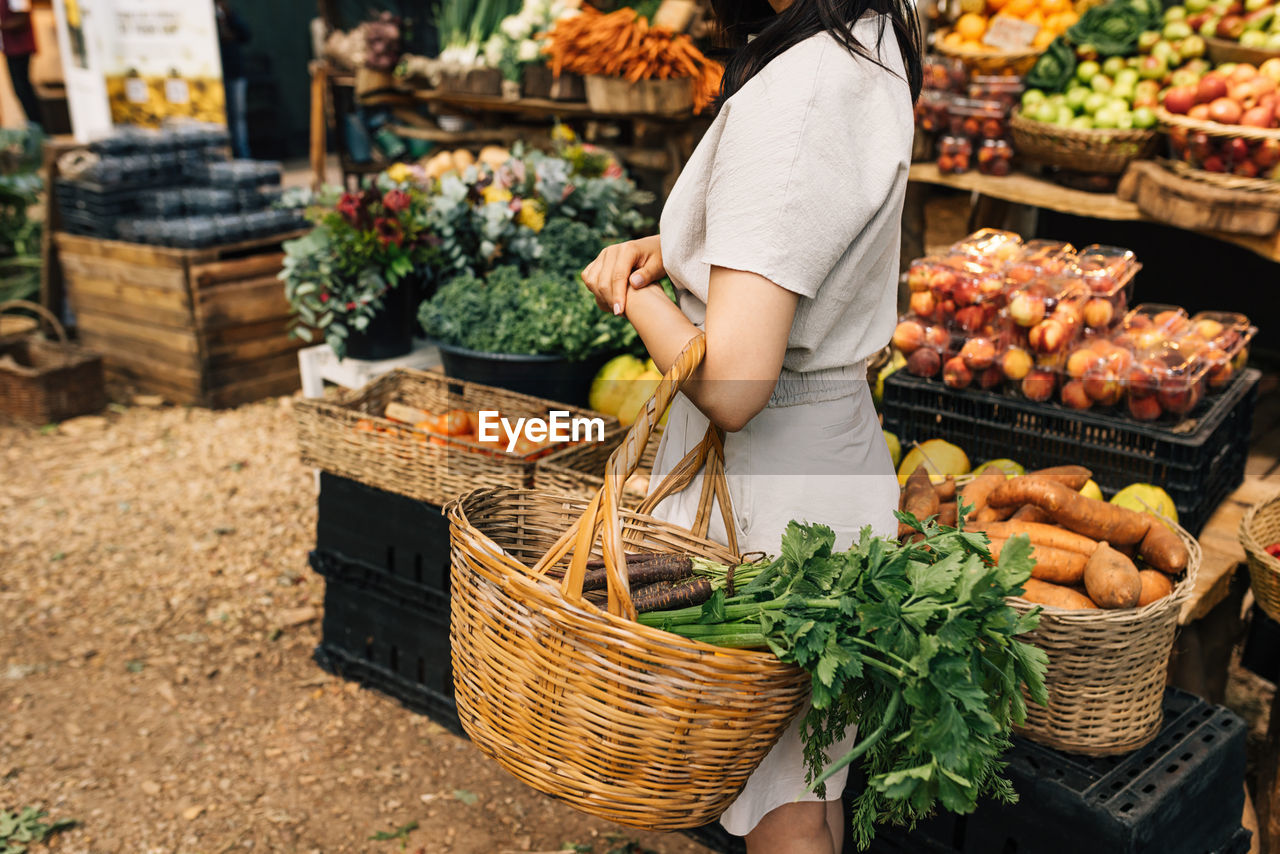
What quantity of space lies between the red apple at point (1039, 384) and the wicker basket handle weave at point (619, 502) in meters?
1.47

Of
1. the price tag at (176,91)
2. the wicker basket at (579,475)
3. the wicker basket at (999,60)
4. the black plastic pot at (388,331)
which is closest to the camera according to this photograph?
the wicker basket at (579,475)

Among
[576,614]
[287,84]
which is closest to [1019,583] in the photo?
[576,614]

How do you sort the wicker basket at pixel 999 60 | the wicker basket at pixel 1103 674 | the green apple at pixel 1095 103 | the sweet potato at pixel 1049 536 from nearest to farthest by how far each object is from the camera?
the wicker basket at pixel 1103 674
the sweet potato at pixel 1049 536
the green apple at pixel 1095 103
the wicker basket at pixel 999 60

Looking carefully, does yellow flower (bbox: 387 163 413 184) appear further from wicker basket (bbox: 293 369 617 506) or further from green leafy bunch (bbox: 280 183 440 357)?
wicker basket (bbox: 293 369 617 506)

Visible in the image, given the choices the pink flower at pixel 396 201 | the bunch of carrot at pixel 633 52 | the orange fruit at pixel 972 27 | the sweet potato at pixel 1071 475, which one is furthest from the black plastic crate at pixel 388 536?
the orange fruit at pixel 972 27

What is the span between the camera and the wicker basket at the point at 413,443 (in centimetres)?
273

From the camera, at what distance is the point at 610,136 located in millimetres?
5387

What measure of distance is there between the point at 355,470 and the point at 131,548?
169 centimetres

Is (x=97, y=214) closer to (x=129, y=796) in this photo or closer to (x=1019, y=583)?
(x=129, y=796)

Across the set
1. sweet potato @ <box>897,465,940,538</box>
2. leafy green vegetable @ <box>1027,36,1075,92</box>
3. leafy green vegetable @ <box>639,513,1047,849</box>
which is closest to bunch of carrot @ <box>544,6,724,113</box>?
leafy green vegetable @ <box>1027,36,1075,92</box>

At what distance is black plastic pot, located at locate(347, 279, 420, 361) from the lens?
372 centimetres

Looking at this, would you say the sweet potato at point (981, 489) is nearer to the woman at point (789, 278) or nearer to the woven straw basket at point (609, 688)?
the woman at point (789, 278)

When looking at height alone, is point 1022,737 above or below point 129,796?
above

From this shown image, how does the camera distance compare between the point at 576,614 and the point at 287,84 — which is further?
the point at 287,84
